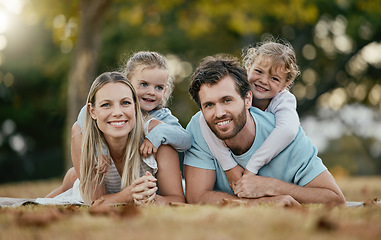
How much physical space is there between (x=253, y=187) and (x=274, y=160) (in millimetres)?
362

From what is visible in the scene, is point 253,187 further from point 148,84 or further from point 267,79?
point 148,84

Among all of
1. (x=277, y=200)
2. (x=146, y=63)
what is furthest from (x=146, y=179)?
(x=146, y=63)

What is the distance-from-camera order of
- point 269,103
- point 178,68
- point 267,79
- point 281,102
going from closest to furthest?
point 281,102 < point 267,79 < point 269,103 < point 178,68

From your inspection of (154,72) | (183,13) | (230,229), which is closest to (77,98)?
(183,13)

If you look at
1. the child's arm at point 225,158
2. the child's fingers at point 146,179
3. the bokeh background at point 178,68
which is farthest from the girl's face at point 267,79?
the bokeh background at point 178,68

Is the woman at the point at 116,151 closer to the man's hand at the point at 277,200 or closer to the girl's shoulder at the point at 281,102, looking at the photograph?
the man's hand at the point at 277,200

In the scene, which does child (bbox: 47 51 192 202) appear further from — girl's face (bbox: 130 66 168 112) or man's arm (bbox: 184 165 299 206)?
man's arm (bbox: 184 165 299 206)

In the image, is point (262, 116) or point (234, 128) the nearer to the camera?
point (234, 128)

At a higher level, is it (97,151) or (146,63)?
(146,63)

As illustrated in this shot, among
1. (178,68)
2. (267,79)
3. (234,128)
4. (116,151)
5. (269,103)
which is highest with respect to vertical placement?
(178,68)

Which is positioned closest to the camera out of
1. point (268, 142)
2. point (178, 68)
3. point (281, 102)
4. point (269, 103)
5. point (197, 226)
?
point (197, 226)

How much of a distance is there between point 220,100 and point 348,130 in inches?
756

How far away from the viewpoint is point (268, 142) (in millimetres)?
3840

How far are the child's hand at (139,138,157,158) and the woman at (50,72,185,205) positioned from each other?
47 mm
